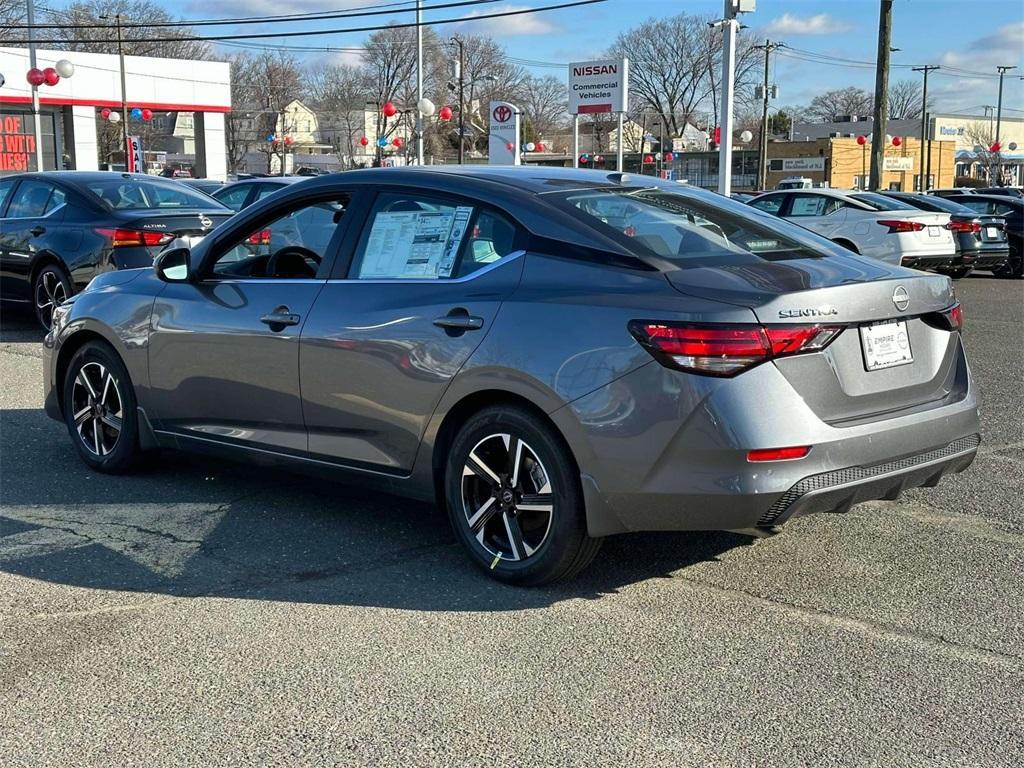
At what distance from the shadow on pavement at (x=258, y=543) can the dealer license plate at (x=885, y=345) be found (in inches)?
44.7

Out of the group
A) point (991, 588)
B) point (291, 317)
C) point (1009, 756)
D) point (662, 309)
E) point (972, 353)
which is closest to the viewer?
point (1009, 756)

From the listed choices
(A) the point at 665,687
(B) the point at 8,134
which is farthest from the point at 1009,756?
(B) the point at 8,134

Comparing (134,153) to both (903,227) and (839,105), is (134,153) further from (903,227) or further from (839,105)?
(839,105)

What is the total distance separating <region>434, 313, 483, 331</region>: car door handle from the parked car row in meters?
13.1

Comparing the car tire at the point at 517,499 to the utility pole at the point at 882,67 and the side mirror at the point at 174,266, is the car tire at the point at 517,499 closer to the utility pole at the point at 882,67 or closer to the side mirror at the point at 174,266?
the side mirror at the point at 174,266

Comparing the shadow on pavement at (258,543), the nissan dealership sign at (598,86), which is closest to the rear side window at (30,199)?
the shadow on pavement at (258,543)

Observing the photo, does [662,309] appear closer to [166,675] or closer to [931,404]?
[931,404]

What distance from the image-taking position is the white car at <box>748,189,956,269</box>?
17.8 meters

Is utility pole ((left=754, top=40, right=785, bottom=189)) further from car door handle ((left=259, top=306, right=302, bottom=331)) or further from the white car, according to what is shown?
car door handle ((left=259, top=306, right=302, bottom=331))

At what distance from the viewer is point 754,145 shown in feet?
331

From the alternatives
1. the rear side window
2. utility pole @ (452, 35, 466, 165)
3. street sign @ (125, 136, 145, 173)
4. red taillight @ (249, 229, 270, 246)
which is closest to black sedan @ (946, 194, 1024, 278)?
the rear side window

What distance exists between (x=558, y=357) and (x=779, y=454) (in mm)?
854

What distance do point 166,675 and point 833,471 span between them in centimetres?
235

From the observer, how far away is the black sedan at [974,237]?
19.4 meters
